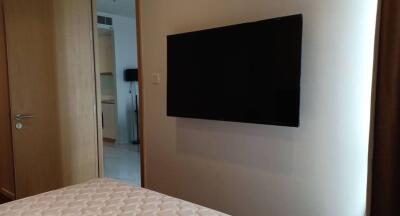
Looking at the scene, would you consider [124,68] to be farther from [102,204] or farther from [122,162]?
[102,204]

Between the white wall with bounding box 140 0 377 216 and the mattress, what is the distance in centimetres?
72

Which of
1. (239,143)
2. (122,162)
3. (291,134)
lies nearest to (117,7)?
(122,162)

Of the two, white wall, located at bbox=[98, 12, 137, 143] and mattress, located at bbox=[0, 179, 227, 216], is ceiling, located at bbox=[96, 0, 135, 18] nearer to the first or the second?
white wall, located at bbox=[98, 12, 137, 143]

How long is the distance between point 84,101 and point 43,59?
60 centimetres

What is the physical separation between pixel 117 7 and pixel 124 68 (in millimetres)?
1324

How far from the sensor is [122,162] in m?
5.00

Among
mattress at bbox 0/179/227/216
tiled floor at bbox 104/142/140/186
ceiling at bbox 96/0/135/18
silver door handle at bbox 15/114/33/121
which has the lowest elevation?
tiled floor at bbox 104/142/140/186

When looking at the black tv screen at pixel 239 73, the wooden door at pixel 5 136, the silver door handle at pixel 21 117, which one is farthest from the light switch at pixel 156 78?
the wooden door at pixel 5 136

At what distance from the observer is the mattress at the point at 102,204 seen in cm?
157

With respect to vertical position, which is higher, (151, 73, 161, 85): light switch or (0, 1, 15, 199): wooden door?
(151, 73, 161, 85): light switch

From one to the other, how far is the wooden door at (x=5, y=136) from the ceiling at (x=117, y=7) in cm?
232

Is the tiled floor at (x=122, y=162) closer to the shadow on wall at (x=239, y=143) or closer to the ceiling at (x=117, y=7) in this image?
the shadow on wall at (x=239, y=143)

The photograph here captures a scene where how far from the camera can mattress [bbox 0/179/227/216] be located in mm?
1573

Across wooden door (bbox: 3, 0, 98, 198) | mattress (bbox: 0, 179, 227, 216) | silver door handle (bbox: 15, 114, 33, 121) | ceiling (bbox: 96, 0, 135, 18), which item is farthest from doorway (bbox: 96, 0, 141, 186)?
mattress (bbox: 0, 179, 227, 216)
